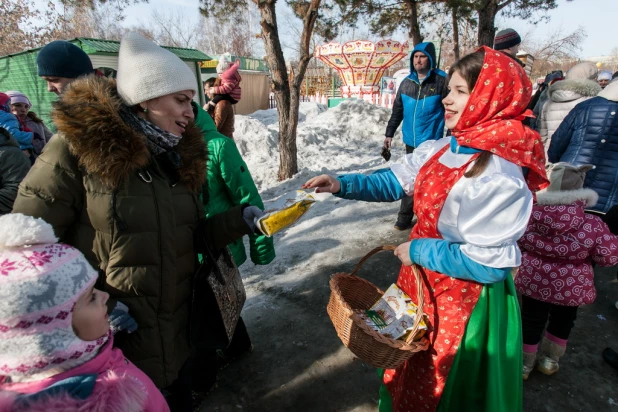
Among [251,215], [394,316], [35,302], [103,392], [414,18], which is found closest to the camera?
[35,302]

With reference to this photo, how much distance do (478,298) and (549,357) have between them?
152 cm

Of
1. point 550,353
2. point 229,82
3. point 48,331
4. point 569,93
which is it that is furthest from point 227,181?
point 569,93

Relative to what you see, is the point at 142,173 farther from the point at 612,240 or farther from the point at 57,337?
the point at 612,240

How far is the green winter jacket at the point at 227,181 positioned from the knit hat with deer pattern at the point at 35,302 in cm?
141

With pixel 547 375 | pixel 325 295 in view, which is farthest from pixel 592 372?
pixel 325 295

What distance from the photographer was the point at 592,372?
2.60 m

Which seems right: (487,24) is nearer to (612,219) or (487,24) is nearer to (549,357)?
(612,219)

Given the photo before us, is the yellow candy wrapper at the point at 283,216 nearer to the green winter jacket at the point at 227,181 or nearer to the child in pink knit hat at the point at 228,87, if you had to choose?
the green winter jacket at the point at 227,181

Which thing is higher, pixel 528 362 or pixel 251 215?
pixel 251 215

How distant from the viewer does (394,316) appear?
5.62 ft

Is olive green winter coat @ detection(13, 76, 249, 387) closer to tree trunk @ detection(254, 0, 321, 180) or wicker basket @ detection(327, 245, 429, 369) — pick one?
wicker basket @ detection(327, 245, 429, 369)

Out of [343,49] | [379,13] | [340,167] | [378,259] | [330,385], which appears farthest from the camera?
[343,49]

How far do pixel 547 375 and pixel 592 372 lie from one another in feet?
1.12

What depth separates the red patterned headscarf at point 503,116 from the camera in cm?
142
